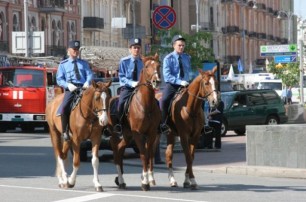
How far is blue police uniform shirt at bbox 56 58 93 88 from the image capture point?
59.0 feet

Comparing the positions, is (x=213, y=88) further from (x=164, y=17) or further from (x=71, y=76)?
(x=164, y=17)

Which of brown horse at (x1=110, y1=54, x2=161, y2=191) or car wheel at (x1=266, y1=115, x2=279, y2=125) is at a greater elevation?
brown horse at (x1=110, y1=54, x2=161, y2=191)

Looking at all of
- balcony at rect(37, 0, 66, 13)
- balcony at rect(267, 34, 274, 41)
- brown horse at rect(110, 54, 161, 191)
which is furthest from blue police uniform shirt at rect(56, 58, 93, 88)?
balcony at rect(267, 34, 274, 41)

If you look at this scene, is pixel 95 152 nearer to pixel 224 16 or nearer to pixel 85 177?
pixel 85 177

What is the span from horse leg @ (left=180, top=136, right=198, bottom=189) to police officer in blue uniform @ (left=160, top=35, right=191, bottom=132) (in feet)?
1.50

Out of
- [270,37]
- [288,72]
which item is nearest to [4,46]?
[288,72]

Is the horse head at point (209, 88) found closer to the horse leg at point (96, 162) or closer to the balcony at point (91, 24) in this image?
the horse leg at point (96, 162)

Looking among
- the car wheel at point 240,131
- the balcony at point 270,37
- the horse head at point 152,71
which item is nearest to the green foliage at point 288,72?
the car wheel at point 240,131

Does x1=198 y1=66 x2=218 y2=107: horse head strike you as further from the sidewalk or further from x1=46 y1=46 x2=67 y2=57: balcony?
x1=46 y1=46 x2=67 y2=57: balcony

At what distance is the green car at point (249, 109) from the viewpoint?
130ft

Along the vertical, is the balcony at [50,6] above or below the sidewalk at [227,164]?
above

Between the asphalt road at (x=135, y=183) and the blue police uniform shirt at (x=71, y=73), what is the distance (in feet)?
5.57

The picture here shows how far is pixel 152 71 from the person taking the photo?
17234 mm

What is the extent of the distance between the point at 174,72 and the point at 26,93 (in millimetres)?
22612
